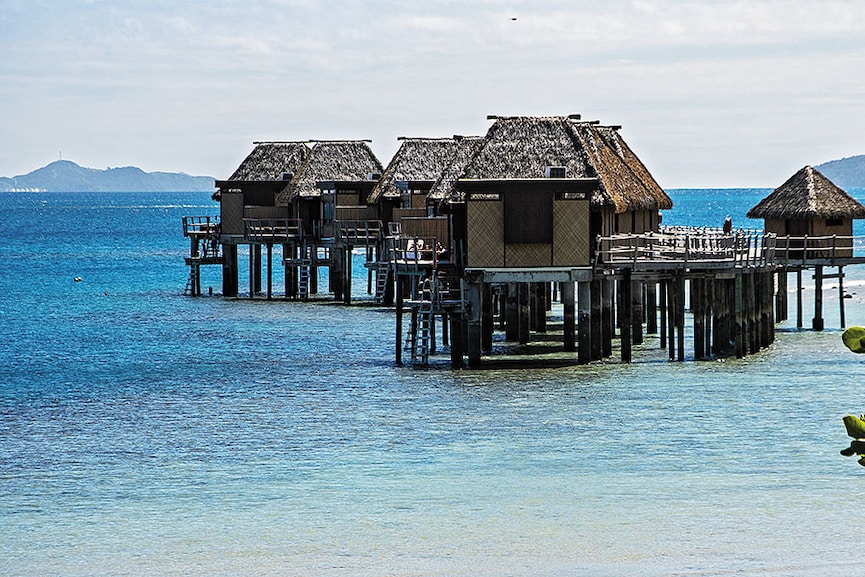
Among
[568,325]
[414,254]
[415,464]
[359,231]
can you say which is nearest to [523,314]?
[568,325]

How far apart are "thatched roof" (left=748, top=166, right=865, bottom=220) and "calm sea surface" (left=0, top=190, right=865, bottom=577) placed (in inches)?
166

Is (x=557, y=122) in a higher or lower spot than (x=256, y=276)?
higher

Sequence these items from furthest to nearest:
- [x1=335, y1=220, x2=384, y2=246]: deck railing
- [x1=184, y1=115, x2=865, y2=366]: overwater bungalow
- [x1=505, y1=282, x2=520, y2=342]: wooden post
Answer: [x1=335, y1=220, x2=384, y2=246]: deck railing, [x1=505, y1=282, x2=520, y2=342]: wooden post, [x1=184, y1=115, x2=865, y2=366]: overwater bungalow

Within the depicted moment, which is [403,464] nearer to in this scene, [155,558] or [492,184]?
[155,558]

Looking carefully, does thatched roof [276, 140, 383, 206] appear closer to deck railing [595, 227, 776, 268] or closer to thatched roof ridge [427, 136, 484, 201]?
thatched roof ridge [427, 136, 484, 201]

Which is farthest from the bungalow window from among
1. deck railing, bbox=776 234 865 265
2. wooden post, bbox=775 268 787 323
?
wooden post, bbox=775 268 787 323

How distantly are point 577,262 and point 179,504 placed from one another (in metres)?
14.8

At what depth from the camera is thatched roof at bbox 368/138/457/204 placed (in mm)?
54594

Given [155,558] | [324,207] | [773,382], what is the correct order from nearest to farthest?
1. [155,558]
2. [773,382]
3. [324,207]

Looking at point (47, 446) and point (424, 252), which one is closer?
point (47, 446)

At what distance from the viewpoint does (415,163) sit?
55.3m

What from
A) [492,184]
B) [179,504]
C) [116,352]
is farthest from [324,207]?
[179,504]

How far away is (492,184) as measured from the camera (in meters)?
34.8

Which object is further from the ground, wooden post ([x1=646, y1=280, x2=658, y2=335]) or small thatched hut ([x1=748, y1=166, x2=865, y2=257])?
small thatched hut ([x1=748, y1=166, x2=865, y2=257])
